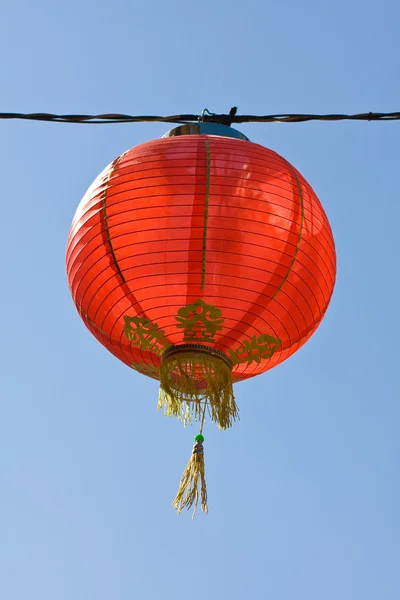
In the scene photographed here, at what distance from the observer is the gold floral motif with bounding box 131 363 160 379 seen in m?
3.99

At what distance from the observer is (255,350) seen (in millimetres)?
3764

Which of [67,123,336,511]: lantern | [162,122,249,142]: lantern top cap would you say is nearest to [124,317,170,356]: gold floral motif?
[67,123,336,511]: lantern

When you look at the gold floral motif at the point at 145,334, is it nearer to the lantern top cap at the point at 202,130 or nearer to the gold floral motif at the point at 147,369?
the gold floral motif at the point at 147,369

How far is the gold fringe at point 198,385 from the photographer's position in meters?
3.76

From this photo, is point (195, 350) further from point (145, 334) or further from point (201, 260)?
point (201, 260)

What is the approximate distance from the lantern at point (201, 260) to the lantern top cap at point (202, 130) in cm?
2

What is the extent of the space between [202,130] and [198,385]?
97 centimetres

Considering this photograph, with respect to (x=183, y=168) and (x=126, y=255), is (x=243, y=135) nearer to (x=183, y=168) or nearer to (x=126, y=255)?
(x=183, y=168)

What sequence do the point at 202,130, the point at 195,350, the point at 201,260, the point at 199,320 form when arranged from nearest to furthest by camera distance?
the point at 201,260
the point at 199,320
the point at 195,350
the point at 202,130

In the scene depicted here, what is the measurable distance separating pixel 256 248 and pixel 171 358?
1.80 feet

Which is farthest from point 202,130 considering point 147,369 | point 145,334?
point 147,369

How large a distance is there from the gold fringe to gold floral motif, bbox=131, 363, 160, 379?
0.23 ft

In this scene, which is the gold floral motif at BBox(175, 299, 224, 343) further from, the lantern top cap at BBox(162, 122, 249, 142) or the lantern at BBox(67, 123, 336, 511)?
the lantern top cap at BBox(162, 122, 249, 142)

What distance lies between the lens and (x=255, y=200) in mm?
3547
